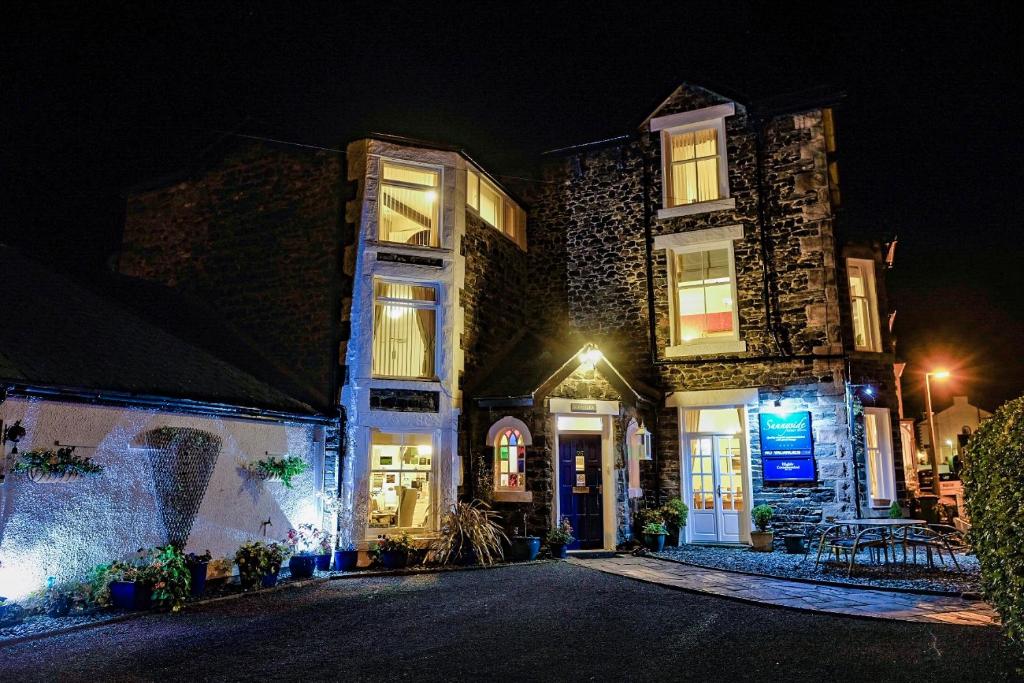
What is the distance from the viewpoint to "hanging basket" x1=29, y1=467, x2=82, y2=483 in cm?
801

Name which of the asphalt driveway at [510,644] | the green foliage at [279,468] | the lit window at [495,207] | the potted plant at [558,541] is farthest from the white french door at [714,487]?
the green foliage at [279,468]

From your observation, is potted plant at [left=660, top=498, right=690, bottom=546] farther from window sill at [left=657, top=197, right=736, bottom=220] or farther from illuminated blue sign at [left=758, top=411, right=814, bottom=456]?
window sill at [left=657, top=197, right=736, bottom=220]

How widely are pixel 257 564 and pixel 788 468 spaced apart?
31.4 ft

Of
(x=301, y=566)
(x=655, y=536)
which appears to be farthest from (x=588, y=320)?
(x=301, y=566)

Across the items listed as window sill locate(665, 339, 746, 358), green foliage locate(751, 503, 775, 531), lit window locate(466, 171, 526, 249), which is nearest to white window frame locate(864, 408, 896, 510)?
green foliage locate(751, 503, 775, 531)

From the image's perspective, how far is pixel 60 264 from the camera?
39.8 ft

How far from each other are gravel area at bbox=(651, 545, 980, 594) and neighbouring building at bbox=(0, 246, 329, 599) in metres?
6.80

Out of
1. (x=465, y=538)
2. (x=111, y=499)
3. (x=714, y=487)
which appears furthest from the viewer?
(x=714, y=487)

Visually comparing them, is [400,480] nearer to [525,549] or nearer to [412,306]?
[525,549]

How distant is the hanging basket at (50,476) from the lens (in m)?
8.01

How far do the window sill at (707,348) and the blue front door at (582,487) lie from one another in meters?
2.82

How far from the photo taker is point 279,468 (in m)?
11.3

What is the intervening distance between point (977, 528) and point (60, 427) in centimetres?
934

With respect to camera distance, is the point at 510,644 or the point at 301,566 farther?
the point at 301,566
